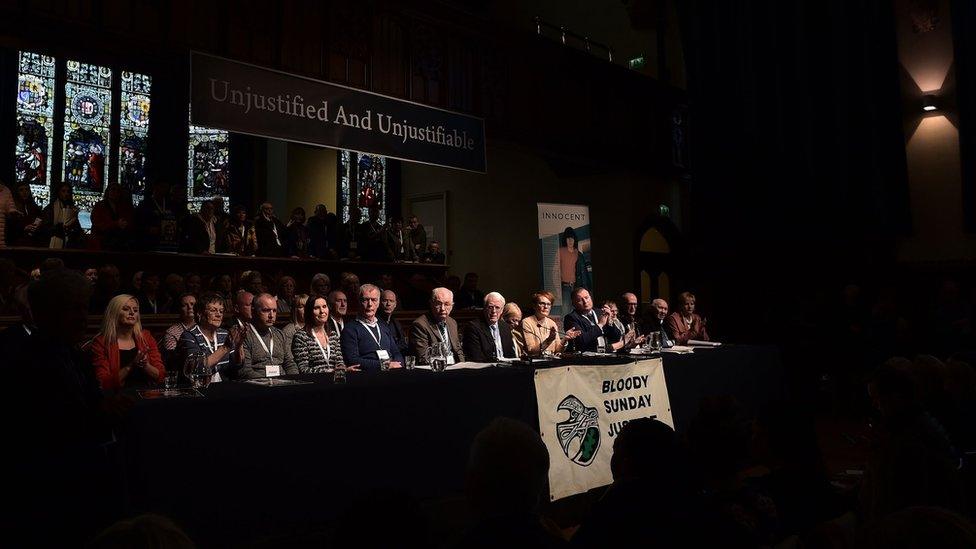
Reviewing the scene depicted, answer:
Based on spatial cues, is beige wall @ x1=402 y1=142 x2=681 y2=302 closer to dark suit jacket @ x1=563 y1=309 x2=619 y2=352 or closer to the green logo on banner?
dark suit jacket @ x1=563 y1=309 x2=619 y2=352

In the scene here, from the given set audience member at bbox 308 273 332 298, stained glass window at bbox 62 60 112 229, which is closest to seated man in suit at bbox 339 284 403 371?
audience member at bbox 308 273 332 298

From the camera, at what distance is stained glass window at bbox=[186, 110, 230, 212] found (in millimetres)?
12375

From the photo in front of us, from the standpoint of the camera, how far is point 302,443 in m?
2.97

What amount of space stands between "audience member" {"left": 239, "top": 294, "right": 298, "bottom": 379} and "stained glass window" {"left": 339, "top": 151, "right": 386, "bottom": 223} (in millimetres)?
8995

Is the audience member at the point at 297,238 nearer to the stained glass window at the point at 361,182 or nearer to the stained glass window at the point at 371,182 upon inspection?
the stained glass window at the point at 361,182

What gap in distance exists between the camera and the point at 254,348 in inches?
175

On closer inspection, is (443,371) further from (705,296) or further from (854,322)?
(705,296)

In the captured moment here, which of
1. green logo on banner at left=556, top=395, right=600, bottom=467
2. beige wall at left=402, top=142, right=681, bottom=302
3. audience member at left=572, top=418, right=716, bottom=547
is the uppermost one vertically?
beige wall at left=402, top=142, right=681, bottom=302

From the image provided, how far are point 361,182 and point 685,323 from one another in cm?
837

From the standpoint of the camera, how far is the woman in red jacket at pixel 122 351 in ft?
12.0

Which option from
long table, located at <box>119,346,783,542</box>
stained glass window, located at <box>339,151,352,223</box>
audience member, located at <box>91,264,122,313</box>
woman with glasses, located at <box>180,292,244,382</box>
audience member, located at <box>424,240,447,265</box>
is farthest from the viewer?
stained glass window, located at <box>339,151,352,223</box>

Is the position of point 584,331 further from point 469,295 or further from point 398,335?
point 469,295

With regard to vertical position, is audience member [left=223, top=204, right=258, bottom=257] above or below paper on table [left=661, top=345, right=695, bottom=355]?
above

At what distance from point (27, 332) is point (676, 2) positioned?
1038 centimetres
